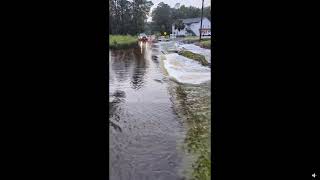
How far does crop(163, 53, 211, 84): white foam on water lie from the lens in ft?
32.9

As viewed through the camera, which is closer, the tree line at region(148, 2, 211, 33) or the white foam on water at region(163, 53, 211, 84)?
the tree line at region(148, 2, 211, 33)

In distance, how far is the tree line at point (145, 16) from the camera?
7645mm

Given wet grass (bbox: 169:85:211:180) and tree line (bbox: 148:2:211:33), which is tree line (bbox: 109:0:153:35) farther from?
wet grass (bbox: 169:85:211:180)

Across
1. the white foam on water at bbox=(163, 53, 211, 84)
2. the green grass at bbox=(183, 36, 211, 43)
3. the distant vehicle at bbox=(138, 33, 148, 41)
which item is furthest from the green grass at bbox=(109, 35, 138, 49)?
the white foam on water at bbox=(163, 53, 211, 84)

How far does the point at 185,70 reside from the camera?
10578 mm

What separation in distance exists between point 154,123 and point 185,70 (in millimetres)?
3597

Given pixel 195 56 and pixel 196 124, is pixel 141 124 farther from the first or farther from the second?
pixel 195 56

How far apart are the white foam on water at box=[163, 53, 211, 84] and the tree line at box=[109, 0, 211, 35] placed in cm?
193

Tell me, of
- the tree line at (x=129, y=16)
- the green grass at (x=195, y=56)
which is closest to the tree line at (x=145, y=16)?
the tree line at (x=129, y=16)

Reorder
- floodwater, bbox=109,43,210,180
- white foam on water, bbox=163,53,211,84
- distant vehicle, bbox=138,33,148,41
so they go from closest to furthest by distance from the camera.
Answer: floodwater, bbox=109,43,210,180
distant vehicle, bbox=138,33,148,41
white foam on water, bbox=163,53,211,84

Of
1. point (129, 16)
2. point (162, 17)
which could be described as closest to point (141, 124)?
point (162, 17)

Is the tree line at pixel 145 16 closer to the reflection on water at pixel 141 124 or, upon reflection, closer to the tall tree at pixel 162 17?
the tall tree at pixel 162 17
